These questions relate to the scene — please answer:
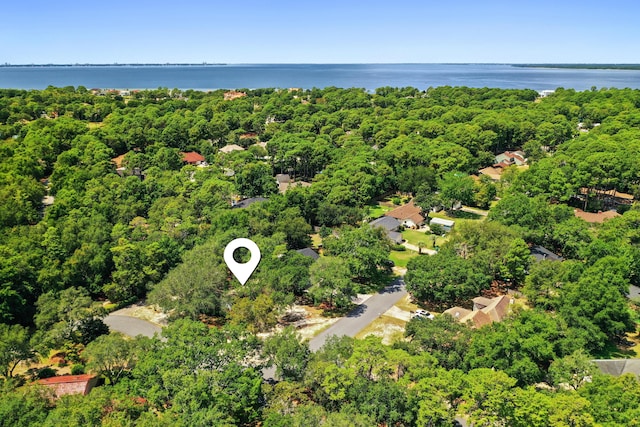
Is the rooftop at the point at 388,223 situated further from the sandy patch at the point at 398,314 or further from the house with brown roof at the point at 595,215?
the house with brown roof at the point at 595,215

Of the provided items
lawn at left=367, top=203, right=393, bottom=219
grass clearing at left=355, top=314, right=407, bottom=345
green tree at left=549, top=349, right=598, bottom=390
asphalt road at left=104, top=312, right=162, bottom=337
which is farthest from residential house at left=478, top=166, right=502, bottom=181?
asphalt road at left=104, top=312, right=162, bottom=337

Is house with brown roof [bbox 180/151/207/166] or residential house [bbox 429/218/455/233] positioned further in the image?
house with brown roof [bbox 180/151/207/166]

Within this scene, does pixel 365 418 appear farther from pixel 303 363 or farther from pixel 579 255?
pixel 579 255

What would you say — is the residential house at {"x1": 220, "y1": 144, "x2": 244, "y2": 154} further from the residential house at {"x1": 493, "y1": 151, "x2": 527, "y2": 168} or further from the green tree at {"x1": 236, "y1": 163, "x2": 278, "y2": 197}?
the residential house at {"x1": 493, "y1": 151, "x2": 527, "y2": 168}

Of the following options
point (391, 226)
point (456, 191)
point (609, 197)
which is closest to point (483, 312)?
point (391, 226)

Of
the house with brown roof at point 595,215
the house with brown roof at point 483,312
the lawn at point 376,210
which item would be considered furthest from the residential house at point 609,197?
the house with brown roof at point 483,312

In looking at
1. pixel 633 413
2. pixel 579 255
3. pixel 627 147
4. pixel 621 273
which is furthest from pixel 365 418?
pixel 627 147
